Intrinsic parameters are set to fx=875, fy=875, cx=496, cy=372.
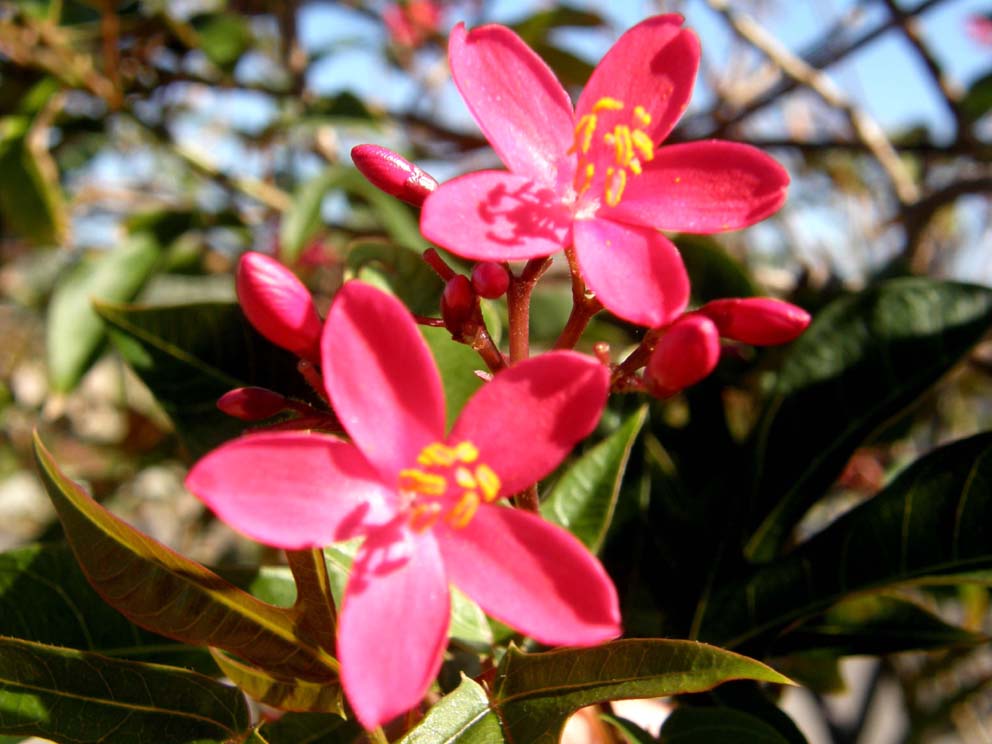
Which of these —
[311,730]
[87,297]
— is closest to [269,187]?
[87,297]

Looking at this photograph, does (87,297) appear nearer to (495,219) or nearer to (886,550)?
(495,219)

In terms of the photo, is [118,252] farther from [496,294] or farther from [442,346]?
[496,294]

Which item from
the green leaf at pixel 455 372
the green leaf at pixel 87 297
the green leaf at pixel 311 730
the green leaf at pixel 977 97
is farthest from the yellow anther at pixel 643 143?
the green leaf at pixel 977 97

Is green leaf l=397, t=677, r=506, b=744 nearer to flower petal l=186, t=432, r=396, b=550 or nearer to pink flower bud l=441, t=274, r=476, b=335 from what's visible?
flower petal l=186, t=432, r=396, b=550

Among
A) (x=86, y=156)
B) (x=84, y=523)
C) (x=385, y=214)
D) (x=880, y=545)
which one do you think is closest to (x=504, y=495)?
(x=84, y=523)

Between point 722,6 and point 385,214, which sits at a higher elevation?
point 722,6
